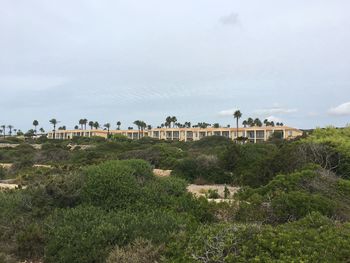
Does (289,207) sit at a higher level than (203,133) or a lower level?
lower

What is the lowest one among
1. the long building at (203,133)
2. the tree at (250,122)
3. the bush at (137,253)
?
the bush at (137,253)

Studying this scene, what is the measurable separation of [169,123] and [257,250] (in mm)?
114380

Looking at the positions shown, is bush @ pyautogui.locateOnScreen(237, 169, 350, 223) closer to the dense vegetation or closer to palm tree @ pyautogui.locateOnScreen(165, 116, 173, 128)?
the dense vegetation

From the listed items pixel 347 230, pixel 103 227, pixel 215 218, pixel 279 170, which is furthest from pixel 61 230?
pixel 279 170

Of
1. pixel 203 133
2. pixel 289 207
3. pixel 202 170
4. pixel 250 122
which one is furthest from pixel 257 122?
pixel 289 207

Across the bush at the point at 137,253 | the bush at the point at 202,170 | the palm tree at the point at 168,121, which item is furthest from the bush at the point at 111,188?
the palm tree at the point at 168,121

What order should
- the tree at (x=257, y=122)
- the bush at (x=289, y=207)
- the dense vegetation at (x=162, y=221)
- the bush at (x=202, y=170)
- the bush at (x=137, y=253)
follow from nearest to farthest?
the dense vegetation at (x=162, y=221) < the bush at (x=137, y=253) < the bush at (x=289, y=207) < the bush at (x=202, y=170) < the tree at (x=257, y=122)

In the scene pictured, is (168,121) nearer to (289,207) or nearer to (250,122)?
(250,122)

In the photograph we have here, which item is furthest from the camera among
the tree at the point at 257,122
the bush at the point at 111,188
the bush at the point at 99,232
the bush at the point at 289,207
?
the tree at the point at 257,122

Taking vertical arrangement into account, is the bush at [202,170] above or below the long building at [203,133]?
below

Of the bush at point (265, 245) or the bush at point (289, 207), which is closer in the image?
the bush at point (265, 245)

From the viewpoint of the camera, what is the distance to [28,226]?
8.43m

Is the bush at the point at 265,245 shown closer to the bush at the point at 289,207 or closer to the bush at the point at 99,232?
the bush at the point at 99,232

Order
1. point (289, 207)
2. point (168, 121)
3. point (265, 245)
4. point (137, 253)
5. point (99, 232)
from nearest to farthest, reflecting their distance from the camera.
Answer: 1. point (265, 245)
2. point (137, 253)
3. point (99, 232)
4. point (289, 207)
5. point (168, 121)
